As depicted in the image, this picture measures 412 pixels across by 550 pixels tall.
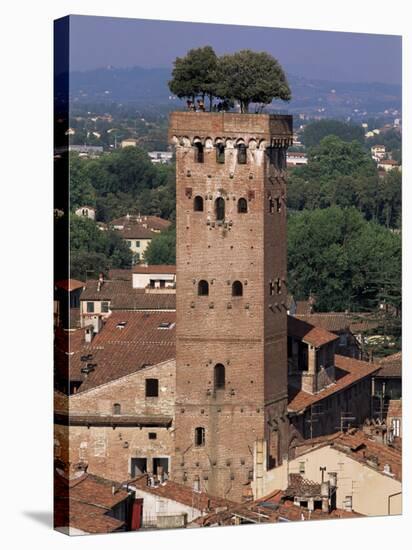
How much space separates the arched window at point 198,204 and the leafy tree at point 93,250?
20.3 m

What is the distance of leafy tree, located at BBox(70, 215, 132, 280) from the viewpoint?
5331cm

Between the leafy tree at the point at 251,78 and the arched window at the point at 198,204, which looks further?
the arched window at the point at 198,204

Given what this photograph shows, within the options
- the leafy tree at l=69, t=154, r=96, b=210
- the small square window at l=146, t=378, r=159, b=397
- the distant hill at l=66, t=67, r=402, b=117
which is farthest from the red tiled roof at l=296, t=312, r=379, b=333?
the small square window at l=146, t=378, r=159, b=397

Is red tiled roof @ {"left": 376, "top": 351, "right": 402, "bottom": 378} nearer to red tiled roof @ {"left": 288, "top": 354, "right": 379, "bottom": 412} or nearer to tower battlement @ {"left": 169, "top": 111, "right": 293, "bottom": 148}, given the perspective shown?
red tiled roof @ {"left": 288, "top": 354, "right": 379, "bottom": 412}

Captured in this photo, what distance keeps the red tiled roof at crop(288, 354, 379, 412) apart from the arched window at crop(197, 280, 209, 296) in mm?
1978

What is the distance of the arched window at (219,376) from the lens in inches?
1236

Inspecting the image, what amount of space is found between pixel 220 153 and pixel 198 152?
0.25m

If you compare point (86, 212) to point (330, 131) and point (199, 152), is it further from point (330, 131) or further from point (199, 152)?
point (199, 152)

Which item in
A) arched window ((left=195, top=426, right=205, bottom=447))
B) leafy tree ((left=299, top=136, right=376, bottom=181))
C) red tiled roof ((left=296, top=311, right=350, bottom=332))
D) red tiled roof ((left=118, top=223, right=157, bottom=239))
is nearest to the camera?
arched window ((left=195, top=426, right=205, bottom=447))

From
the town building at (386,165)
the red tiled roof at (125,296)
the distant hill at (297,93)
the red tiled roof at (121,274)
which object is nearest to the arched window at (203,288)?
the distant hill at (297,93)

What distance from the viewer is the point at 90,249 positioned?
182 ft

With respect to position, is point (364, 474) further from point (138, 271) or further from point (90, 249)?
point (90, 249)

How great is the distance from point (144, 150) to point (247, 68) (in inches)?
1285

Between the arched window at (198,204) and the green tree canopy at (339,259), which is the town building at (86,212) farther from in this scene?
the arched window at (198,204)
